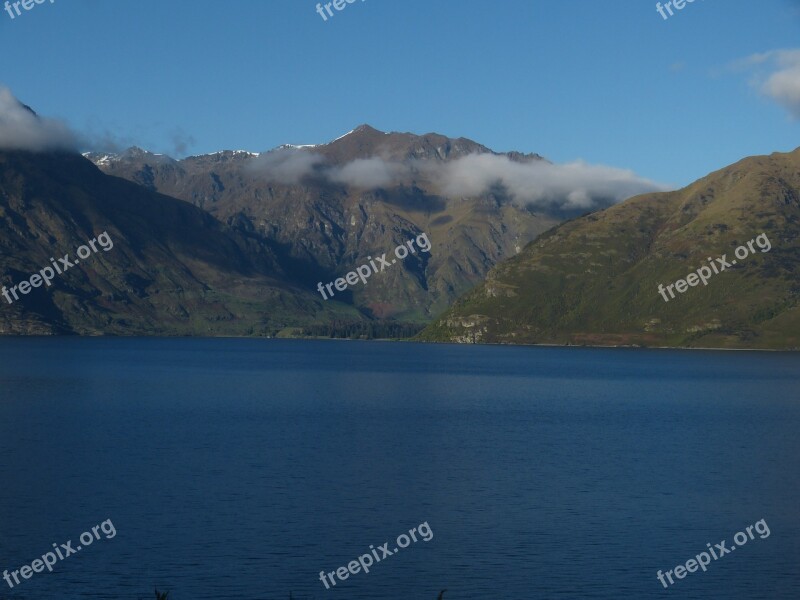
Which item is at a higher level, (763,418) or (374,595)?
(374,595)

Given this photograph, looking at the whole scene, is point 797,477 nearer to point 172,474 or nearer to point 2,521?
point 172,474

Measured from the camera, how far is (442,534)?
74938 mm

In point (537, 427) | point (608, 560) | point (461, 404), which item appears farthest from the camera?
point (461, 404)

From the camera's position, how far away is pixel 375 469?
103 m

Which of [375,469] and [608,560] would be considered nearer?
[608,560]

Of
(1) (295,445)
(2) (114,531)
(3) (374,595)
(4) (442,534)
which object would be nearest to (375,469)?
(1) (295,445)

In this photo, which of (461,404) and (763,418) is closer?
(763,418)

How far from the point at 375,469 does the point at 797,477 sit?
43882mm

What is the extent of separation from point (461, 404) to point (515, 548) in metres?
112

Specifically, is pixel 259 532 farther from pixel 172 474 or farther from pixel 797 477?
pixel 797 477

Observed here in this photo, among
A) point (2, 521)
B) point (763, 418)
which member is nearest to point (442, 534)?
point (2, 521)

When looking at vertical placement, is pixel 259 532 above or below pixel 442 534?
above

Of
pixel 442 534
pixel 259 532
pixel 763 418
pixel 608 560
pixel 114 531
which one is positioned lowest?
pixel 763 418

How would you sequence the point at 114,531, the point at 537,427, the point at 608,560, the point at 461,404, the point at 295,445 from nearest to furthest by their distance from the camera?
the point at 608,560
the point at 114,531
the point at 295,445
the point at 537,427
the point at 461,404
